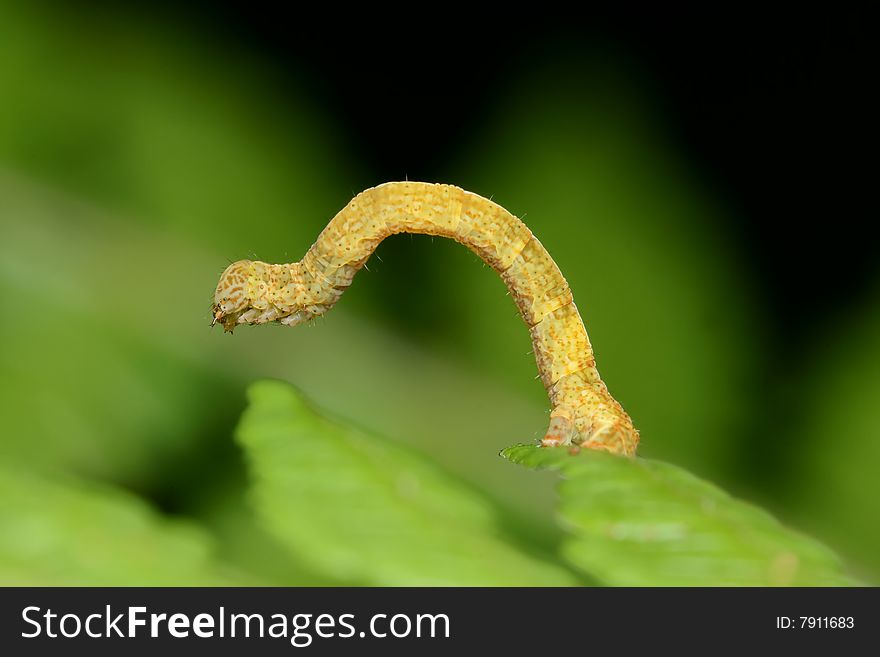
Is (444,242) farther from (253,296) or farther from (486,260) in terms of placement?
(253,296)

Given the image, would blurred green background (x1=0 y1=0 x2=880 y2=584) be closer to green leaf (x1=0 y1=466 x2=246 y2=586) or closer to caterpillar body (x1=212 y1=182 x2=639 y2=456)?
caterpillar body (x1=212 y1=182 x2=639 y2=456)

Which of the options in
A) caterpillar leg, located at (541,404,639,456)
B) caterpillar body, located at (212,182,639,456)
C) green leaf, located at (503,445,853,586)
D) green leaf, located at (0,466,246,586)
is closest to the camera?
green leaf, located at (0,466,246,586)

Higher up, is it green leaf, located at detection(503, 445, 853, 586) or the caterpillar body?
the caterpillar body

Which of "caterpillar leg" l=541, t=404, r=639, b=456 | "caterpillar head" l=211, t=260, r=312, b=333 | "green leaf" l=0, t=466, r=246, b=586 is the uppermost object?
"caterpillar head" l=211, t=260, r=312, b=333

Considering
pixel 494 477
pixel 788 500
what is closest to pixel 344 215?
pixel 494 477

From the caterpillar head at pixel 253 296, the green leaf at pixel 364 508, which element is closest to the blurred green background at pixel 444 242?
the caterpillar head at pixel 253 296

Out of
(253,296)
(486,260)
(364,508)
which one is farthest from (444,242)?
(364,508)

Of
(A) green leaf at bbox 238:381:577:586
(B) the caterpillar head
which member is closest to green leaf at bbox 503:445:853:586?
(A) green leaf at bbox 238:381:577:586

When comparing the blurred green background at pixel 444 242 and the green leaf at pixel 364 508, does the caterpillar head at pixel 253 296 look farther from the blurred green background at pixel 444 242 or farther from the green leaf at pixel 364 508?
the green leaf at pixel 364 508

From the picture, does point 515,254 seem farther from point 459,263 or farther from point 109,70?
Answer: point 109,70
